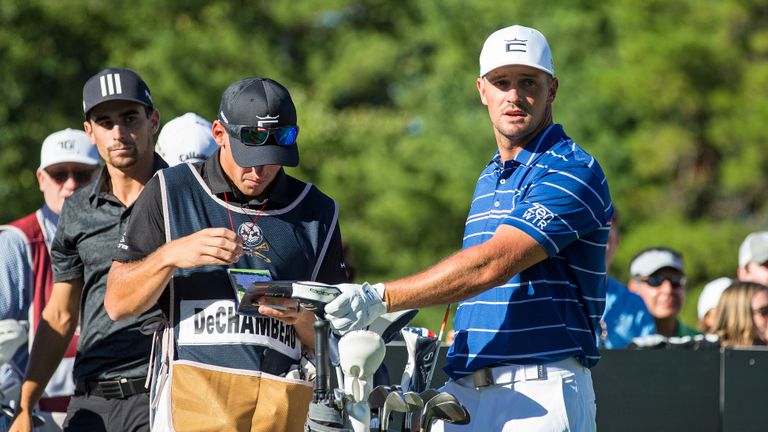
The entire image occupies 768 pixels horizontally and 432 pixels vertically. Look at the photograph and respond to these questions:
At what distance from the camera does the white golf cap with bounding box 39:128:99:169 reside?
22.9 ft

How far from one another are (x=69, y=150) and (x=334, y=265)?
291cm

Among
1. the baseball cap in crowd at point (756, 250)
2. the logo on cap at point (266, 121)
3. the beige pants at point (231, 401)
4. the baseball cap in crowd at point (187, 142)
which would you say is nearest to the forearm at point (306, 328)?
the beige pants at point (231, 401)

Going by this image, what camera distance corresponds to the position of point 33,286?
6461 millimetres

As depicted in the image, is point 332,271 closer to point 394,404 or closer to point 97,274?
point 394,404

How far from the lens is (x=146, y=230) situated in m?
4.49

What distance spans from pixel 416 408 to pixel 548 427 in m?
0.54

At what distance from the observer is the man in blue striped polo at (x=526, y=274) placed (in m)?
4.30

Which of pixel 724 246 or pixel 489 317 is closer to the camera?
pixel 489 317

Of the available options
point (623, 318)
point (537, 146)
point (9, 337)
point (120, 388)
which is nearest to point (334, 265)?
point (537, 146)

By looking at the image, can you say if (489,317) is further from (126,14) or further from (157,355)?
(126,14)

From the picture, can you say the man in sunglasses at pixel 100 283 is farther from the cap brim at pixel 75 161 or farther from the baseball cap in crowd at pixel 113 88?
the cap brim at pixel 75 161

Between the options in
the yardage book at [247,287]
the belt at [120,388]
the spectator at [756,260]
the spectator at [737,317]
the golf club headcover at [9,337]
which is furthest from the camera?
the spectator at [756,260]

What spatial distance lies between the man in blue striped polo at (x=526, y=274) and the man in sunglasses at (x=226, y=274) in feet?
1.62

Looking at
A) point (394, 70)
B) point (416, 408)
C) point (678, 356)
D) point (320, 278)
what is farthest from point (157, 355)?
point (394, 70)
